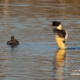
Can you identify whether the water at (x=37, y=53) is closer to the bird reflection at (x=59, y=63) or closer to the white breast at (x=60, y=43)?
the bird reflection at (x=59, y=63)

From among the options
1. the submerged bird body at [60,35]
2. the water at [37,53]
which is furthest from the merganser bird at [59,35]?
the water at [37,53]

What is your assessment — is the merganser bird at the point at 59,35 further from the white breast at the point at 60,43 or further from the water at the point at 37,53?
the water at the point at 37,53

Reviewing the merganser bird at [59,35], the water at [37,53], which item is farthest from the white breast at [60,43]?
the water at [37,53]

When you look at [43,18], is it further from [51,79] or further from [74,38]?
[51,79]

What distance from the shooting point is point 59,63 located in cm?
1137

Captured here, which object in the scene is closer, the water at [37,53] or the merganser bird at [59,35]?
the water at [37,53]

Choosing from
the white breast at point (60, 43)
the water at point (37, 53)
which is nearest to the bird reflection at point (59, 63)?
the water at point (37, 53)

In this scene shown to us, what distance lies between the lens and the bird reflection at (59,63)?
9.99 metres

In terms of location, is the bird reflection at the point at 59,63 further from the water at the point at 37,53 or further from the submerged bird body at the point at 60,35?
the submerged bird body at the point at 60,35

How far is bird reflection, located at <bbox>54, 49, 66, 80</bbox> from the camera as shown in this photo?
999 centimetres

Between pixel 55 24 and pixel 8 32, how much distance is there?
3901 mm

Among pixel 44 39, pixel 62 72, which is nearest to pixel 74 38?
pixel 44 39

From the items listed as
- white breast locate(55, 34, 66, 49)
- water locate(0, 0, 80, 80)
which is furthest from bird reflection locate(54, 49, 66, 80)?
white breast locate(55, 34, 66, 49)

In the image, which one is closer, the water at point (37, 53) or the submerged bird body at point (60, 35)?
the water at point (37, 53)
